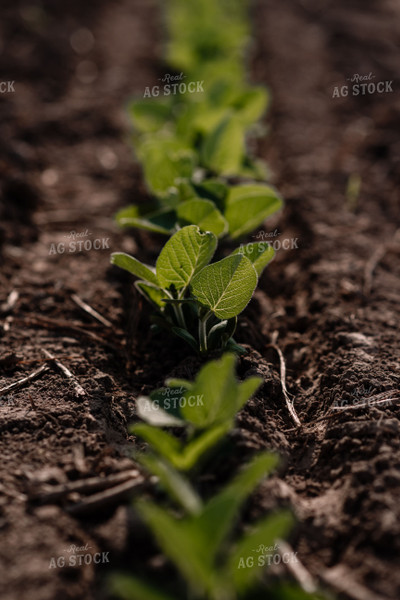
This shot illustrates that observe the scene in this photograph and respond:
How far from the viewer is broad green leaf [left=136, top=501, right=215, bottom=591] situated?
36.0 inches

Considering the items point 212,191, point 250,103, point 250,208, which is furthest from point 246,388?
point 250,103

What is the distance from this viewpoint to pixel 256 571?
1055 mm

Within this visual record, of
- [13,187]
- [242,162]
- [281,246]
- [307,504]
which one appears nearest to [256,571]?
[307,504]

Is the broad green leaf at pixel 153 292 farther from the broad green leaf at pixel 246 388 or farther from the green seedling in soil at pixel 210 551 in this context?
the green seedling in soil at pixel 210 551

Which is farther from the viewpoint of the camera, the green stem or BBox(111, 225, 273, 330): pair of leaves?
the green stem

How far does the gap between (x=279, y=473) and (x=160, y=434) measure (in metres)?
0.43

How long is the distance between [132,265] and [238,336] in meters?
0.47

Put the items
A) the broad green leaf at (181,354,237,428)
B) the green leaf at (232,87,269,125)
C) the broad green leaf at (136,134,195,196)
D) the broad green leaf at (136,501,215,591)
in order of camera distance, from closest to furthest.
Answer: the broad green leaf at (136,501,215,591), the broad green leaf at (181,354,237,428), the broad green leaf at (136,134,195,196), the green leaf at (232,87,269,125)

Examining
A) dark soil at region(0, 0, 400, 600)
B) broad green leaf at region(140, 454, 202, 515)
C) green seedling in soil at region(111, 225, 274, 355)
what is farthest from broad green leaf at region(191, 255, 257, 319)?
broad green leaf at region(140, 454, 202, 515)

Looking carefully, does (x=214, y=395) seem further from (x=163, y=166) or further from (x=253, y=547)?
(x=163, y=166)

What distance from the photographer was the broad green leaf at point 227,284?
4.76ft

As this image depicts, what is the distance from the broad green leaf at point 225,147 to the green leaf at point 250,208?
1.50 feet

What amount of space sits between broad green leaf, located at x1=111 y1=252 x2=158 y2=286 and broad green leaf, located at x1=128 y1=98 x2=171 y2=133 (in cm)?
161

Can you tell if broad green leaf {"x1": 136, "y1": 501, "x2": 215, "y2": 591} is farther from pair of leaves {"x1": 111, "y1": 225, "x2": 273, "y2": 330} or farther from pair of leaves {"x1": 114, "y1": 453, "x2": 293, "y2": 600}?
pair of leaves {"x1": 111, "y1": 225, "x2": 273, "y2": 330}
